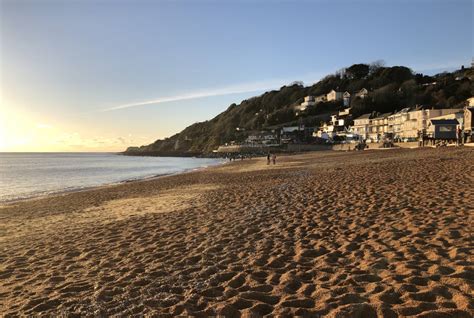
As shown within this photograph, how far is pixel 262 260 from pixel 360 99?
134m

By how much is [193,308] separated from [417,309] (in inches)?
103

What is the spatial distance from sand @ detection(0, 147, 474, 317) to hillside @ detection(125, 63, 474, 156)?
95401 mm

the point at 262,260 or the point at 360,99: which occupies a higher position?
the point at 360,99

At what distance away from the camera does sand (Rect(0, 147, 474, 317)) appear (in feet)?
14.5

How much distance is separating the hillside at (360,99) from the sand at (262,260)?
9540 centimetres

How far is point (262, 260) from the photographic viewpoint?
20.2ft

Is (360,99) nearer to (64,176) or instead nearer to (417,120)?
(417,120)

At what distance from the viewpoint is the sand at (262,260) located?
174 inches

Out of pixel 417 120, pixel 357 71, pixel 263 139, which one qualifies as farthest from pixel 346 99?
pixel 417 120

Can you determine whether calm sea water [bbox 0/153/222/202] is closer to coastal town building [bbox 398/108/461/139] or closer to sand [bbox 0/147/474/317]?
sand [bbox 0/147/474/317]

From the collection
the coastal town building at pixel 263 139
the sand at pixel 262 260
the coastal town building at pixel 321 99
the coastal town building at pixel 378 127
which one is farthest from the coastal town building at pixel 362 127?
the sand at pixel 262 260

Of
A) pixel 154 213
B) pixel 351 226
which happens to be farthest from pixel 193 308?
pixel 154 213

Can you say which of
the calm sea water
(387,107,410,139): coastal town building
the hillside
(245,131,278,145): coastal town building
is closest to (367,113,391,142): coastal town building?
(387,107,410,139): coastal town building

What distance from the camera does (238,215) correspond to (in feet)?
34.2
